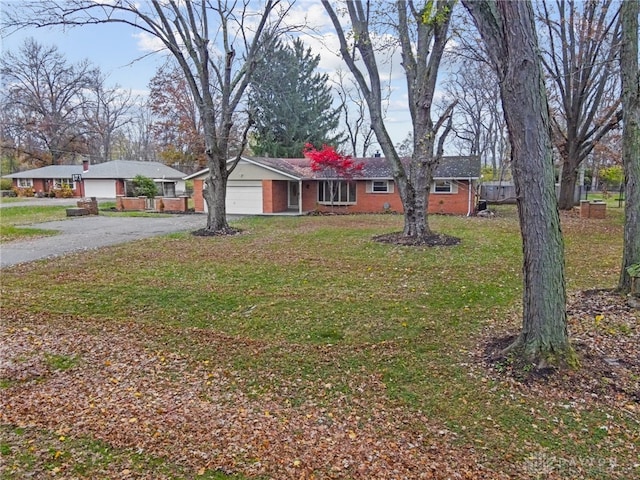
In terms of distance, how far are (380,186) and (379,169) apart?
3.37ft

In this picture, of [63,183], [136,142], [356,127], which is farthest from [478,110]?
[136,142]

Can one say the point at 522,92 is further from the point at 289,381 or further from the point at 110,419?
the point at 110,419

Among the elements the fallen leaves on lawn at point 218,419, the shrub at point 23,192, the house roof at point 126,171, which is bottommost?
the fallen leaves on lawn at point 218,419

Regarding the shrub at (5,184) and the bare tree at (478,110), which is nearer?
the bare tree at (478,110)

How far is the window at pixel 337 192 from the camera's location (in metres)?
23.9

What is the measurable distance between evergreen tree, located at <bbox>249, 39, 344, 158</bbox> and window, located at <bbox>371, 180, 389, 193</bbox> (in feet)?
38.9

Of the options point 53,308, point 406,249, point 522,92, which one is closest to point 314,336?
point 522,92

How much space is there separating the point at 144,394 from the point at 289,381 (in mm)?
1306

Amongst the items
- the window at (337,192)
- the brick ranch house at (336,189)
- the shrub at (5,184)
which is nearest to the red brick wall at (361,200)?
the brick ranch house at (336,189)

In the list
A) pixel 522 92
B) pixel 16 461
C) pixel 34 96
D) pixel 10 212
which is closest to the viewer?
pixel 16 461

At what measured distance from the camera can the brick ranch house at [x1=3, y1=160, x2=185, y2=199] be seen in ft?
112

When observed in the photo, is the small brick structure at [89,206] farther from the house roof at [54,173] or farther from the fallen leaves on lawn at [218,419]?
the house roof at [54,173]

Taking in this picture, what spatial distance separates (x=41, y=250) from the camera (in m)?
11.3

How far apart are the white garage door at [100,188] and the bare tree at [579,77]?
30.9m
